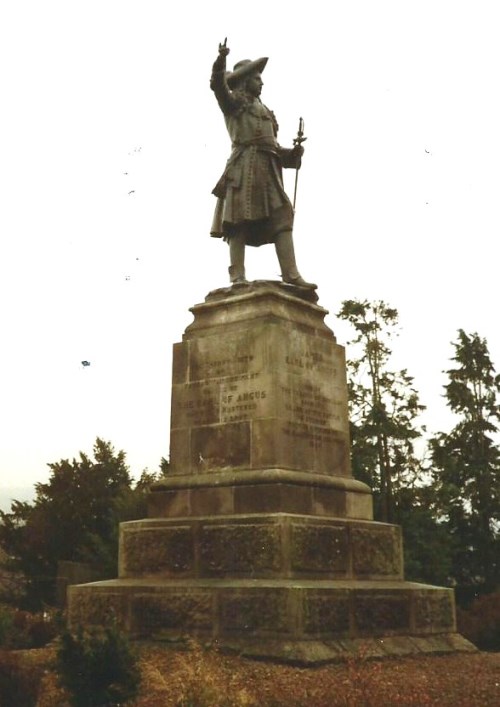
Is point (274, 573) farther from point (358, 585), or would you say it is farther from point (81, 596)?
point (81, 596)

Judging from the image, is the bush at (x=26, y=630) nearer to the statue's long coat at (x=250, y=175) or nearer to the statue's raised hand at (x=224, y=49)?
the statue's long coat at (x=250, y=175)

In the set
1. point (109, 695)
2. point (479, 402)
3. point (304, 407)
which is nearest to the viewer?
point (109, 695)

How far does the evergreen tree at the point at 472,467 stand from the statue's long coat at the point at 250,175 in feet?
68.9

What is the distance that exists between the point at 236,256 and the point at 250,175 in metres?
1.13

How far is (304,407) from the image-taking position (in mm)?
11078

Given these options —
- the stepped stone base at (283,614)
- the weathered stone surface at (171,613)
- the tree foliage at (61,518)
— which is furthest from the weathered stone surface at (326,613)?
the tree foliage at (61,518)

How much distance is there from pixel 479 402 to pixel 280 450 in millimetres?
29613

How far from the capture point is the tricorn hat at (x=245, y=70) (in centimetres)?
1265

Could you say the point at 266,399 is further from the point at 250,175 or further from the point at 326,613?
the point at 250,175

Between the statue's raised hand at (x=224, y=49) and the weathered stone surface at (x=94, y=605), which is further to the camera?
the statue's raised hand at (x=224, y=49)

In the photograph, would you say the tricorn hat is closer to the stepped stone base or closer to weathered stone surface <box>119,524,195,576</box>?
weathered stone surface <box>119,524,195,576</box>

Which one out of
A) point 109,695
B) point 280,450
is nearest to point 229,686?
point 109,695

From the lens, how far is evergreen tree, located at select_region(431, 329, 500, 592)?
34688mm

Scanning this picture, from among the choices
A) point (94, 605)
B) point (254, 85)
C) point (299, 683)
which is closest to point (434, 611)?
point (299, 683)
